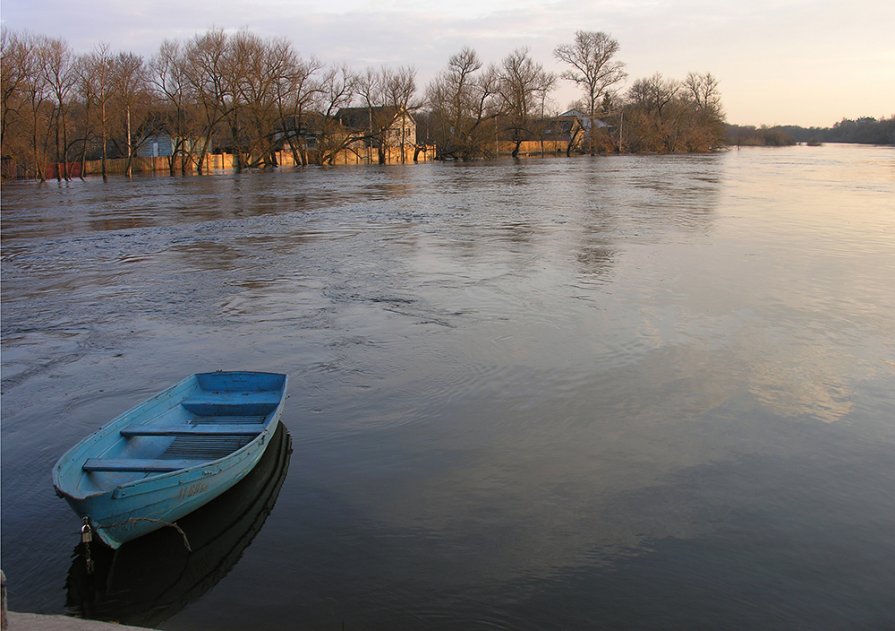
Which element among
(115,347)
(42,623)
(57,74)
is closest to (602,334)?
(115,347)

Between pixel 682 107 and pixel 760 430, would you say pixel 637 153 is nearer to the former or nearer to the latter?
pixel 682 107

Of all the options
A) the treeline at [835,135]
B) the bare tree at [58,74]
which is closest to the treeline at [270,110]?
the bare tree at [58,74]

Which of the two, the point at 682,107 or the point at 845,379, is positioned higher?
the point at 682,107

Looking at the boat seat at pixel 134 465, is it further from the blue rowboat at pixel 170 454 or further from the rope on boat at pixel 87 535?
the rope on boat at pixel 87 535

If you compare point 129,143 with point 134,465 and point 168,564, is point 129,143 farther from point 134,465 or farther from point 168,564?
point 168,564

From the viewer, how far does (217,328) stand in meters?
11.0

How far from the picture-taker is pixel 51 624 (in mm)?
3855

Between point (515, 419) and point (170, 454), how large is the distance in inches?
128

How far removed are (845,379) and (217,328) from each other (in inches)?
325

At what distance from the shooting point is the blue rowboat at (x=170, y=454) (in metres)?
4.85

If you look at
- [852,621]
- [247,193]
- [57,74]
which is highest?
[57,74]

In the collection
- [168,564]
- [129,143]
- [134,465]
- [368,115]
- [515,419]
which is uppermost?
[368,115]

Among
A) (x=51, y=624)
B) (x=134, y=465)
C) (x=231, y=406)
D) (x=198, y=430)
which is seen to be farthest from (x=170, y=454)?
(x=51, y=624)

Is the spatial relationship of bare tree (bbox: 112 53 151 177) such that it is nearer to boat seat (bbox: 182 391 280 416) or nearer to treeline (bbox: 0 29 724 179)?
treeline (bbox: 0 29 724 179)
